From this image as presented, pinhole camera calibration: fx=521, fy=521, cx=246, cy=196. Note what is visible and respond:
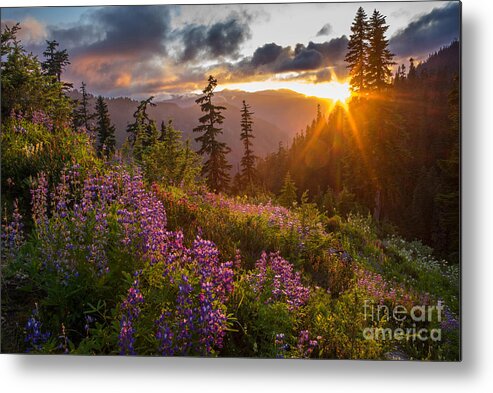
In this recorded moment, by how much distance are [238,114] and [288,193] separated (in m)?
1.06

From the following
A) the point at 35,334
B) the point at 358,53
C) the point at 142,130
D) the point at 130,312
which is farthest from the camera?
the point at 142,130

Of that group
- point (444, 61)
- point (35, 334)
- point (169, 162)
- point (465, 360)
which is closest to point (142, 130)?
point (169, 162)

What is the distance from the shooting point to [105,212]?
530 centimetres

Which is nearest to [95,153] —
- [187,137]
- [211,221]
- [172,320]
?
[187,137]

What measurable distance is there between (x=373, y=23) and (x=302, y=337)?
3.41 m

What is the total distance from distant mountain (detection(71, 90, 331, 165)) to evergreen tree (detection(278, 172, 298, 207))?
422 millimetres

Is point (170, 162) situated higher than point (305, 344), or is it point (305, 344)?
point (170, 162)

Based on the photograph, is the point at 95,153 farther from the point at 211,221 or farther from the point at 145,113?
the point at 211,221

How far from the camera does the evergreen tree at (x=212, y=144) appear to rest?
583 cm

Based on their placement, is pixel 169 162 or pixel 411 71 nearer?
pixel 411 71

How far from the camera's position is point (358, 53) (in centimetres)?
565

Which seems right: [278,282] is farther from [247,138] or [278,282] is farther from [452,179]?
[452,179]

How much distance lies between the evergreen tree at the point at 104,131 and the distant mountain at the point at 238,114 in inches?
2.3

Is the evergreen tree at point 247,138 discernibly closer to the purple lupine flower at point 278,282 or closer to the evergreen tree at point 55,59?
the purple lupine flower at point 278,282
